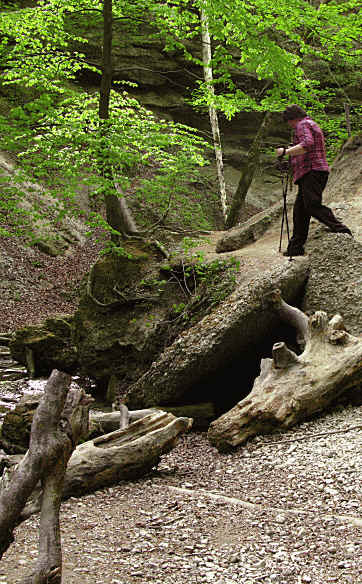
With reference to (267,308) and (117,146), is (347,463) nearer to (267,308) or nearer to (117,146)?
(267,308)

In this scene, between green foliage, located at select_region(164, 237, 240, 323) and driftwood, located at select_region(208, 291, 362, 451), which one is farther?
green foliage, located at select_region(164, 237, 240, 323)

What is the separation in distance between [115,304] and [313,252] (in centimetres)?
407

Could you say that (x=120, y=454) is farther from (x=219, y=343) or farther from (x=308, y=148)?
(x=308, y=148)

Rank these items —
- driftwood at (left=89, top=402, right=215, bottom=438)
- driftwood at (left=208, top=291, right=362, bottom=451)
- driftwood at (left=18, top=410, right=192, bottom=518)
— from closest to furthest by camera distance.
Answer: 1. driftwood at (left=18, top=410, right=192, bottom=518)
2. driftwood at (left=208, top=291, right=362, bottom=451)
3. driftwood at (left=89, top=402, right=215, bottom=438)

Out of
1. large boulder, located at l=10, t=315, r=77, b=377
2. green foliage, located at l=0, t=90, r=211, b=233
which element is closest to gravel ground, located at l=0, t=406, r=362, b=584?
green foliage, located at l=0, t=90, r=211, b=233

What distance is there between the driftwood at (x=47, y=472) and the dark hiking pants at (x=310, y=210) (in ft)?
20.2

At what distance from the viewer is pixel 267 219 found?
11.2 metres

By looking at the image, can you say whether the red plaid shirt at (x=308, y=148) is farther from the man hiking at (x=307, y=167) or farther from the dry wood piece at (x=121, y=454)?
the dry wood piece at (x=121, y=454)

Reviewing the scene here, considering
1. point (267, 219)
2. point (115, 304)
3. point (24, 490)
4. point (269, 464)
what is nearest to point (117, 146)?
point (115, 304)

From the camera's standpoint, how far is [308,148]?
26.0 feet

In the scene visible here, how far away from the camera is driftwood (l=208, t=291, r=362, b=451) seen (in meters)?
6.13

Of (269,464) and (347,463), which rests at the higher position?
(347,463)

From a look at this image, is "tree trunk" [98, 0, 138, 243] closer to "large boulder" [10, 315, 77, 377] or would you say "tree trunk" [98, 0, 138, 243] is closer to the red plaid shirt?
"large boulder" [10, 315, 77, 377]

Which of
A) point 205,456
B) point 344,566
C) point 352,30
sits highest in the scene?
point 352,30
